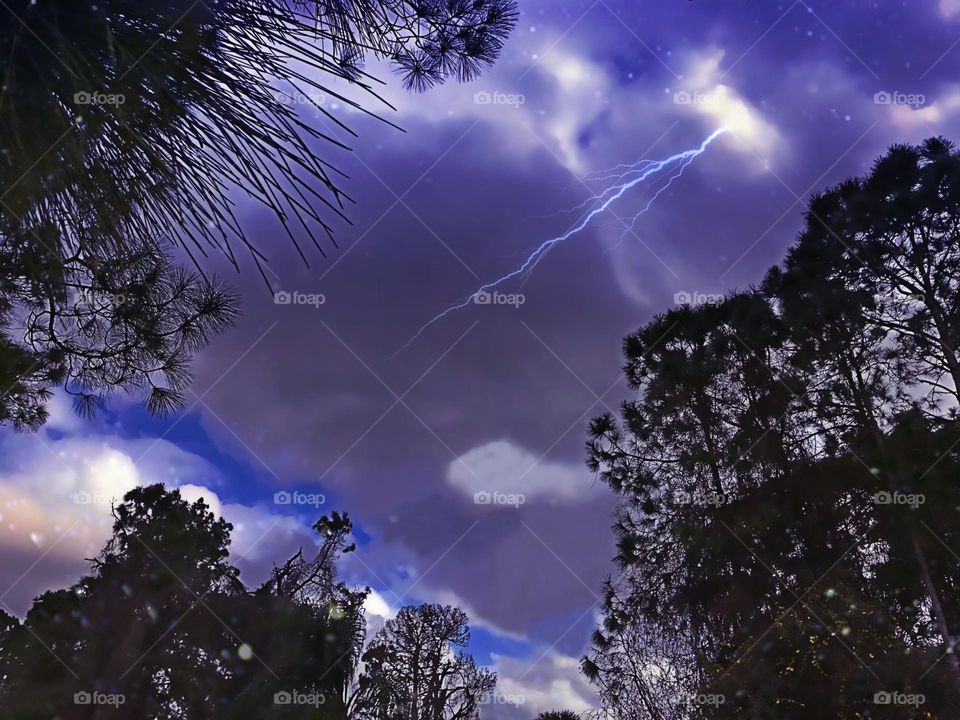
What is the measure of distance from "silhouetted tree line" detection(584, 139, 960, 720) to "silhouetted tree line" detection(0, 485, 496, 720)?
478 centimetres

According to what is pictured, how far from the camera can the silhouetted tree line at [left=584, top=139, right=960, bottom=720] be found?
7230 millimetres

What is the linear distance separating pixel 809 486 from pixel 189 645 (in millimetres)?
11380

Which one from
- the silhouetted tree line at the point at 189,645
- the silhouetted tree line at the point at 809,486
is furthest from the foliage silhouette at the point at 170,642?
the silhouetted tree line at the point at 809,486

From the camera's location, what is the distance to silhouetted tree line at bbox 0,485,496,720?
9.62m

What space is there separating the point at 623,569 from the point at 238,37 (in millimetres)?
11650

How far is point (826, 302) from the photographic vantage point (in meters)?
10.7

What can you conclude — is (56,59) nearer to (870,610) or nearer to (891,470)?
(870,610)

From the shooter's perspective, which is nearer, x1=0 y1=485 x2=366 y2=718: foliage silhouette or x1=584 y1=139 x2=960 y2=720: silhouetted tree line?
x1=584 y1=139 x2=960 y2=720: silhouetted tree line

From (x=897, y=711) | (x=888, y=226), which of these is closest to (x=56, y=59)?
(x=897, y=711)

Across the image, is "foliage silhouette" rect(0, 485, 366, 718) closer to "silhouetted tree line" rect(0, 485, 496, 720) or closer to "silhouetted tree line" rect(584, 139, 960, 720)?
"silhouetted tree line" rect(0, 485, 496, 720)

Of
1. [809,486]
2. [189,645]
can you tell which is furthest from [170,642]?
[809,486]

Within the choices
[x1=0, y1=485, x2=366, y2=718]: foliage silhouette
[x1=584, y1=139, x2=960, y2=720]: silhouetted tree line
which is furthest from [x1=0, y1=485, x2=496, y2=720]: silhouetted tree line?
[x1=584, y1=139, x2=960, y2=720]: silhouetted tree line

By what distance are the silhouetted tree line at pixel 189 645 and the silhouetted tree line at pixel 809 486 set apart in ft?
15.7

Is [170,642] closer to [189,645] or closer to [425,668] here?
[189,645]
